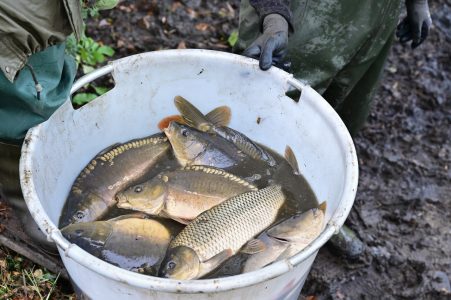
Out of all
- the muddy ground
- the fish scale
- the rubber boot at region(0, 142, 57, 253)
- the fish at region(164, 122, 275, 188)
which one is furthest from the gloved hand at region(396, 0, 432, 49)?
the rubber boot at region(0, 142, 57, 253)

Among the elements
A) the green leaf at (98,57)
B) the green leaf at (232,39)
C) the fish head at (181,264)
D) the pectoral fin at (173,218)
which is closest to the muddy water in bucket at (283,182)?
the pectoral fin at (173,218)

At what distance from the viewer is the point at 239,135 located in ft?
8.05

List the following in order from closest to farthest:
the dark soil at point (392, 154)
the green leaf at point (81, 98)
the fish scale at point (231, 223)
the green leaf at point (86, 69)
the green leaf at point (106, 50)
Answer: the fish scale at point (231, 223) → the dark soil at point (392, 154) → the green leaf at point (81, 98) → the green leaf at point (86, 69) → the green leaf at point (106, 50)

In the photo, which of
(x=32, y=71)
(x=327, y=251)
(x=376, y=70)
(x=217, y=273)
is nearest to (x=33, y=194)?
(x=32, y=71)

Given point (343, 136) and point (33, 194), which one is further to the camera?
point (343, 136)

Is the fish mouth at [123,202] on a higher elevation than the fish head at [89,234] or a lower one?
lower

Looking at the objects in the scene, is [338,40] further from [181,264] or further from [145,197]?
[181,264]

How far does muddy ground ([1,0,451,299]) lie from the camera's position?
266 cm

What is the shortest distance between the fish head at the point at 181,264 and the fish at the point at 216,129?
700mm

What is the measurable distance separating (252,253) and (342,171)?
43 centimetres

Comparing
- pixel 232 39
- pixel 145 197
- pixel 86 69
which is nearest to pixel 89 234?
pixel 145 197

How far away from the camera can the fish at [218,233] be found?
181 centimetres

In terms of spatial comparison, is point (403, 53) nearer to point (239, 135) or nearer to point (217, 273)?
point (239, 135)

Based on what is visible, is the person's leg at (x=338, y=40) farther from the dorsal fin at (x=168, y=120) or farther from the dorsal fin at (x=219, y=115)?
the dorsal fin at (x=168, y=120)
